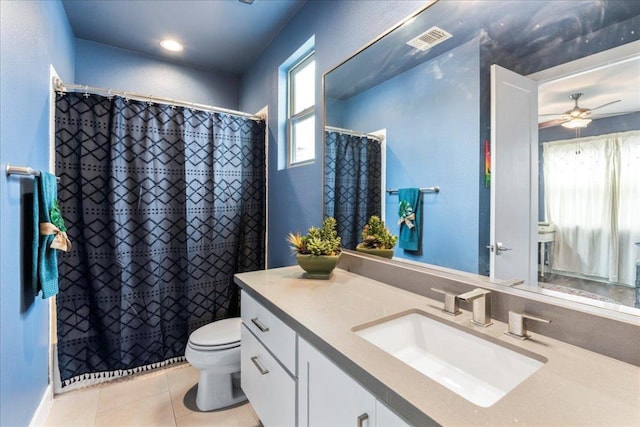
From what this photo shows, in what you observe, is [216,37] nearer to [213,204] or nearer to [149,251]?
[213,204]

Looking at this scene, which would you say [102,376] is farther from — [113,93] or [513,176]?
[513,176]

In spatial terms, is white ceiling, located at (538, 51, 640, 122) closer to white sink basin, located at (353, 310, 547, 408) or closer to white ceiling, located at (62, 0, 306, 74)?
white sink basin, located at (353, 310, 547, 408)

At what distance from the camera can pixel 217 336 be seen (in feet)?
5.94

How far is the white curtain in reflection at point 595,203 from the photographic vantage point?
2.49 feet

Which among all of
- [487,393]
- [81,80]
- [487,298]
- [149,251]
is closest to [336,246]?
[487,298]

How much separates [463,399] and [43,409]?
7.30ft

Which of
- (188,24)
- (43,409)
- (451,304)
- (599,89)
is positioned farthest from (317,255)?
(188,24)

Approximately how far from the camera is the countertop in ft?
1.74

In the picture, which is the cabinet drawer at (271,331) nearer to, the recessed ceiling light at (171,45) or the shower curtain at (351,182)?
the shower curtain at (351,182)

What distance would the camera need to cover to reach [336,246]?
153 centimetres

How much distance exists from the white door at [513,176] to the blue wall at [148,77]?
106 inches

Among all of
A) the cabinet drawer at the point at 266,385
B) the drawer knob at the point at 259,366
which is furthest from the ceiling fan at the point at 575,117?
the drawer knob at the point at 259,366

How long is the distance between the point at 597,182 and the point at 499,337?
0.50 meters

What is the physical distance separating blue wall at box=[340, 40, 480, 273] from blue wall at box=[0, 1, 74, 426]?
1623 mm
